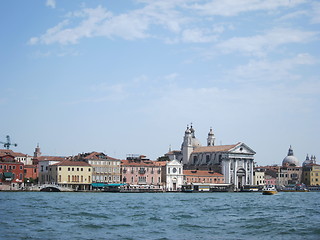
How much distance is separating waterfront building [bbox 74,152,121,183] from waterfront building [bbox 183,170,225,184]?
14986 mm

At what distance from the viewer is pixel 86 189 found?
9138 cm

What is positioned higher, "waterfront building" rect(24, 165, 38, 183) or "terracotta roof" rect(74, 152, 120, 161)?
"terracotta roof" rect(74, 152, 120, 161)

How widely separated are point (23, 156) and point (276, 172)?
59.9 meters

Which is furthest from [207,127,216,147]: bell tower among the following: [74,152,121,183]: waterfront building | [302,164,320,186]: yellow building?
[74,152,121,183]: waterfront building

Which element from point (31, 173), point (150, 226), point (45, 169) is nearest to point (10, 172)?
point (45, 169)

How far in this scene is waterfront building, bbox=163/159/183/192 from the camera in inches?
4033

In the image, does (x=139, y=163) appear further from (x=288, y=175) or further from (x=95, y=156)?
(x=288, y=175)

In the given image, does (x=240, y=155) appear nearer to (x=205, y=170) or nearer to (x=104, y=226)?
(x=205, y=170)

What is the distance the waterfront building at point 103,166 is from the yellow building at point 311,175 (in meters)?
59.3

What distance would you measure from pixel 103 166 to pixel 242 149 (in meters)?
32.5

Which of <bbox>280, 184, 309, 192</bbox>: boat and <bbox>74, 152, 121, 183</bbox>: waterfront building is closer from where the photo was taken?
<bbox>74, 152, 121, 183</bbox>: waterfront building

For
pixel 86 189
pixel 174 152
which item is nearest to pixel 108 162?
pixel 86 189

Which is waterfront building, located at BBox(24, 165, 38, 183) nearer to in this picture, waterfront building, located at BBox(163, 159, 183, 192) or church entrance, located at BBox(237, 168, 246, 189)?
waterfront building, located at BBox(163, 159, 183, 192)

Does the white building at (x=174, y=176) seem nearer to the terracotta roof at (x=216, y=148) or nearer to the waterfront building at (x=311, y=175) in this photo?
the terracotta roof at (x=216, y=148)
